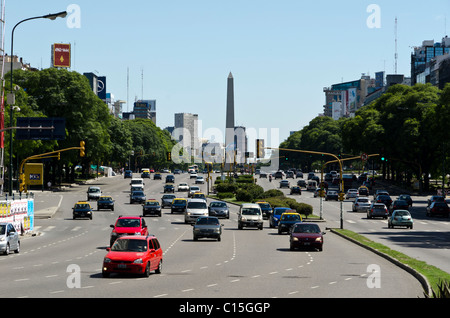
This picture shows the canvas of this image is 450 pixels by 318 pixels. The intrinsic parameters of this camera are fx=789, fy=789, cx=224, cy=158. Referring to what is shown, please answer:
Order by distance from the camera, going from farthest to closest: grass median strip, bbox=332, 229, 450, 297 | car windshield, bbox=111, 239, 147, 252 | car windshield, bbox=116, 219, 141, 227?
car windshield, bbox=116, 219, 141, 227 < car windshield, bbox=111, 239, 147, 252 < grass median strip, bbox=332, 229, 450, 297

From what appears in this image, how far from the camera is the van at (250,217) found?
56.8 metres

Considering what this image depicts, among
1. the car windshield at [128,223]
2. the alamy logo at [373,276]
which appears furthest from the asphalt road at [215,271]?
the car windshield at [128,223]

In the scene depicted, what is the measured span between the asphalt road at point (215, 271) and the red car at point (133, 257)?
1.00 ft

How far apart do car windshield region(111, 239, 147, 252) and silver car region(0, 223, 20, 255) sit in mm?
11207

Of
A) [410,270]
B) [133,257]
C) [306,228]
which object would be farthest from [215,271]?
[306,228]

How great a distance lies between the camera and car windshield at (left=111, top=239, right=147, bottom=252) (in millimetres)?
26188

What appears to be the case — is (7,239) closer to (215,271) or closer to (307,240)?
(215,271)

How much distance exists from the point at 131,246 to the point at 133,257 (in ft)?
2.90

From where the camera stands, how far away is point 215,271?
27578 mm

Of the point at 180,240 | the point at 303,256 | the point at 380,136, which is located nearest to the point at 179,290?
the point at 303,256

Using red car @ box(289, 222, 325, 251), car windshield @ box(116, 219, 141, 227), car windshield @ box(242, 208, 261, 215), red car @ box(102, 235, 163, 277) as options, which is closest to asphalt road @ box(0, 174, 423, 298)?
red car @ box(102, 235, 163, 277)

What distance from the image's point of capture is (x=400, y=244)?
43406 mm

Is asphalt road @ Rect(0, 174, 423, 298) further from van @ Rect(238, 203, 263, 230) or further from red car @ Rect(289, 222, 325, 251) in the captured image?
van @ Rect(238, 203, 263, 230)
